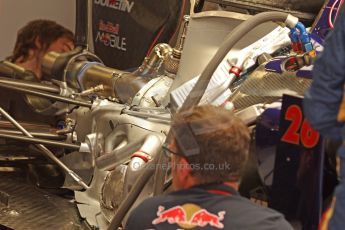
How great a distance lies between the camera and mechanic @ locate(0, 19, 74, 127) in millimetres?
5438

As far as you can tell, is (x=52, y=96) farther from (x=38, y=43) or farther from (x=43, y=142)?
(x=38, y=43)

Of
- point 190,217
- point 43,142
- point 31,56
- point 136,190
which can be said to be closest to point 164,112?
point 43,142

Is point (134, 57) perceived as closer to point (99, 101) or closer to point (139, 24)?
point (139, 24)

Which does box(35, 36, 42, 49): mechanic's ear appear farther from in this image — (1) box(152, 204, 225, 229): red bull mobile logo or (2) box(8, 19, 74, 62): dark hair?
(1) box(152, 204, 225, 229): red bull mobile logo

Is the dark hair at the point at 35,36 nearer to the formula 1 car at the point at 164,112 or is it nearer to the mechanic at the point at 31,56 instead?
the mechanic at the point at 31,56

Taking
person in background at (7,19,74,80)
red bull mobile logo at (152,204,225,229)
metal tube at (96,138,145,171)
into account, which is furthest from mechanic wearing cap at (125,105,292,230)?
person in background at (7,19,74,80)

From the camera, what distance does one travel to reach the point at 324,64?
2.03 meters

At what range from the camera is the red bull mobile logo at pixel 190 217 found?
2.17 meters

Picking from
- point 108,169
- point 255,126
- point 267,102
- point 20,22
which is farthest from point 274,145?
point 20,22

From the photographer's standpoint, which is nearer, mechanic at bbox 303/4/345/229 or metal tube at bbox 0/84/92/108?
mechanic at bbox 303/4/345/229

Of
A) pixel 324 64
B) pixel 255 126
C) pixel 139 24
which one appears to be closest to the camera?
pixel 324 64

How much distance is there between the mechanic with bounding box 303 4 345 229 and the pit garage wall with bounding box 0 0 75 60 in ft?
17.7

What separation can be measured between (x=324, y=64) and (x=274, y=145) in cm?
77

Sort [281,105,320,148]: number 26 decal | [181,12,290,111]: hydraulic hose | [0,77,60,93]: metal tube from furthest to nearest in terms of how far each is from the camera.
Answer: [0,77,60,93]: metal tube, [181,12,290,111]: hydraulic hose, [281,105,320,148]: number 26 decal
